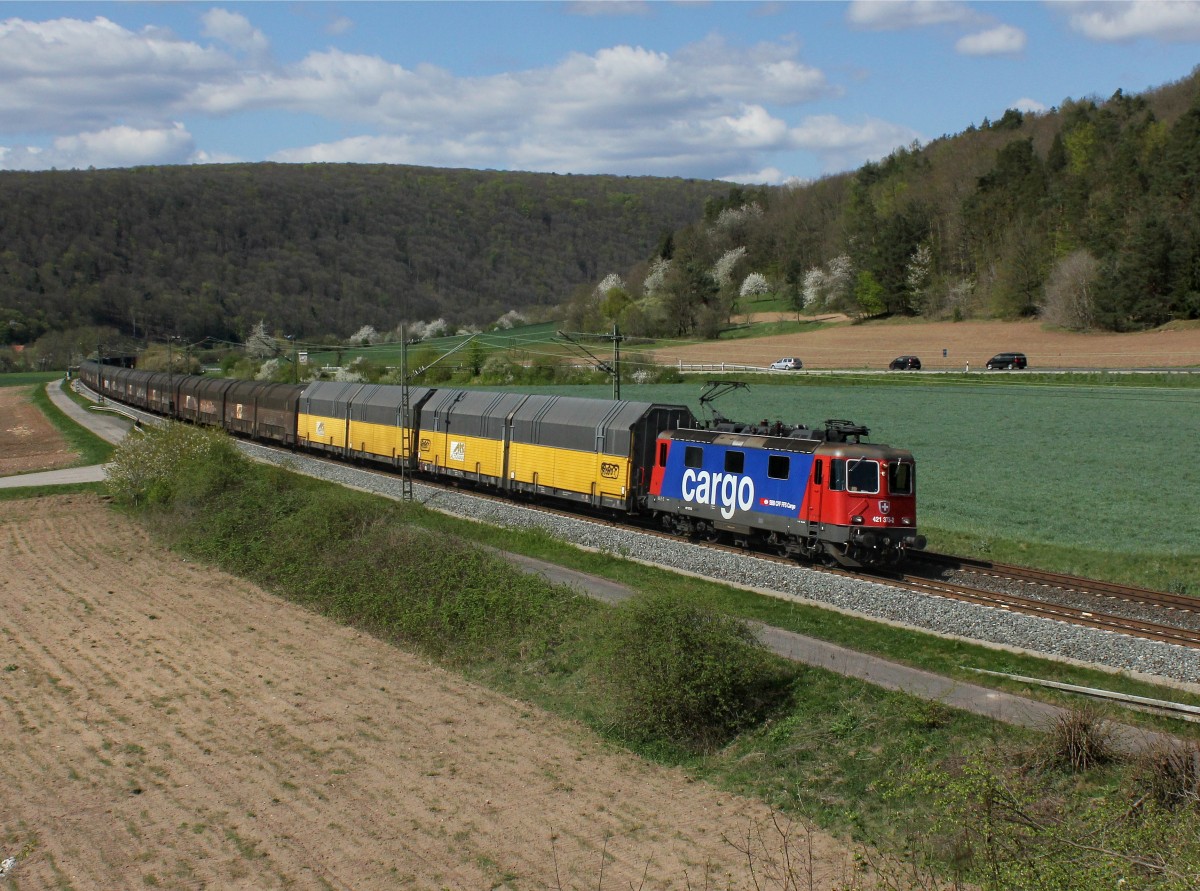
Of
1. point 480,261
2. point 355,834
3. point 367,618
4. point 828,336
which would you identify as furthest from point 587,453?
point 480,261

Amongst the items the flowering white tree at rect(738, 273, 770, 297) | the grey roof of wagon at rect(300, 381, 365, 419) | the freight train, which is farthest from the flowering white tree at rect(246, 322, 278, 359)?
the freight train

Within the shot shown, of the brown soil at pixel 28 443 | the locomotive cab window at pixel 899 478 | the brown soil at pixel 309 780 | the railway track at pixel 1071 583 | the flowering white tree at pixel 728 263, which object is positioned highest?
the flowering white tree at pixel 728 263

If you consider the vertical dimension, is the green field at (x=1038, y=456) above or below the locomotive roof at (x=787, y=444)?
below

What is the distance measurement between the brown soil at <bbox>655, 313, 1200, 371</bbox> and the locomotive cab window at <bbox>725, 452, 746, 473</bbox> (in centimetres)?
4830

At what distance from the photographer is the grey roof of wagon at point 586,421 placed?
3161 centimetres

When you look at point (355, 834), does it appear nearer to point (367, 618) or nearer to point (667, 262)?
point (367, 618)

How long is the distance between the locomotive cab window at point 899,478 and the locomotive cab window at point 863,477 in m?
0.34

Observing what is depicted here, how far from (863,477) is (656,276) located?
98.2 meters

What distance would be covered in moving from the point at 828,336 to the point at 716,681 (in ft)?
293

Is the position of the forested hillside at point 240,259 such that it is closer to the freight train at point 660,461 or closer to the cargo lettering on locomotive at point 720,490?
the freight train at point 660,461

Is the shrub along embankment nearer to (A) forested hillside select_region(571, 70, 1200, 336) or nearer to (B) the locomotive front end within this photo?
(B) the locomotive front end

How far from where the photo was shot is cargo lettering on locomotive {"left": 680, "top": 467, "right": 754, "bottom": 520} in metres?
27.3

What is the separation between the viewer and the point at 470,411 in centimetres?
3950

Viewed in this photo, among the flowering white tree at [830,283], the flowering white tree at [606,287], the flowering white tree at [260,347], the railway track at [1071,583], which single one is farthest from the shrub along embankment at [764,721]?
the flowering white tree at [830,283]
